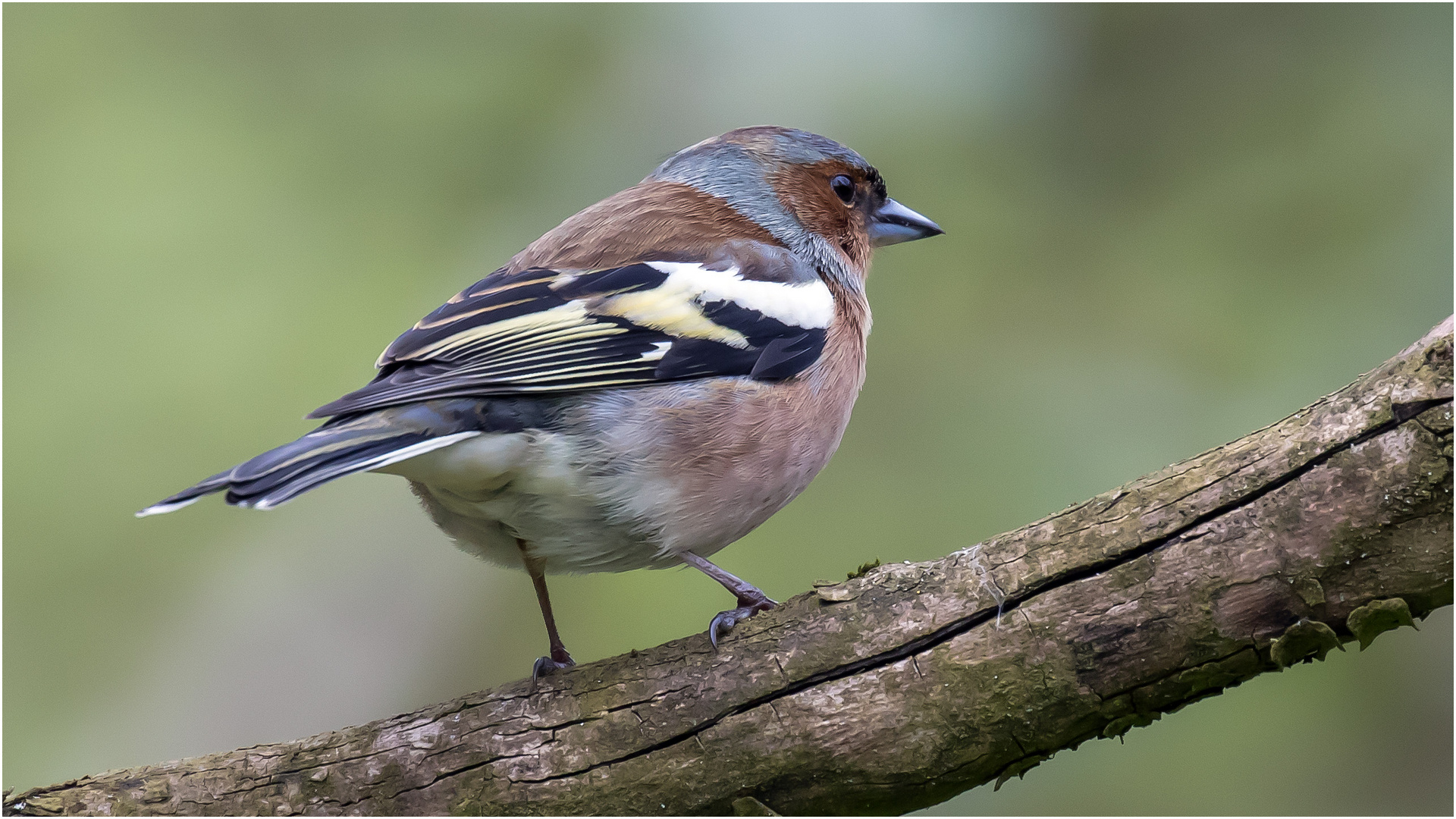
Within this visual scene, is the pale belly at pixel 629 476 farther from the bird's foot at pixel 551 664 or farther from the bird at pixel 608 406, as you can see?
the bird's foot at pixel 551 664

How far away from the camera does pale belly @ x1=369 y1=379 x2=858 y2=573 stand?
2.75 m

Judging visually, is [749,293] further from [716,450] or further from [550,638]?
[550,638]

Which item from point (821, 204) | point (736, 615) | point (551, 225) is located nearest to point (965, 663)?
point (736, 615)

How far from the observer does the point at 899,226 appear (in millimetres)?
4148

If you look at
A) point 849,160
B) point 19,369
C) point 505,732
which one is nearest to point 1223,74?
point 849,160

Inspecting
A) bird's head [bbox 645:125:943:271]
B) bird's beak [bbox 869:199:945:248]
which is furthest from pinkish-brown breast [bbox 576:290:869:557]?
bird's beak [bbox 869:199:945:248]

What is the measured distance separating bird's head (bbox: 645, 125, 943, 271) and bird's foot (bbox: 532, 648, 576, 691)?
172 centimetres

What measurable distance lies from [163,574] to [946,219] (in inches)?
170

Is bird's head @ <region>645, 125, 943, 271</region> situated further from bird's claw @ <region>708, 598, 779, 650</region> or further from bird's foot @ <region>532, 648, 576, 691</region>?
bird's foot @ <region>532, 648, 576, 691</region>

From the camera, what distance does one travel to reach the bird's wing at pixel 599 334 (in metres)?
2.77

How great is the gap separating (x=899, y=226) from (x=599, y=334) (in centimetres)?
168

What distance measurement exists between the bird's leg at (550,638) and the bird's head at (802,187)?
1.53 metres

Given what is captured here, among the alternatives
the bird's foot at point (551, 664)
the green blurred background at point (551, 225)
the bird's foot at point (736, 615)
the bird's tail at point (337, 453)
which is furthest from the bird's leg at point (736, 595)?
the green blurred background at point (551, 225)

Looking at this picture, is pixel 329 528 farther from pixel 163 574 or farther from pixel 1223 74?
pixel 1223 74
